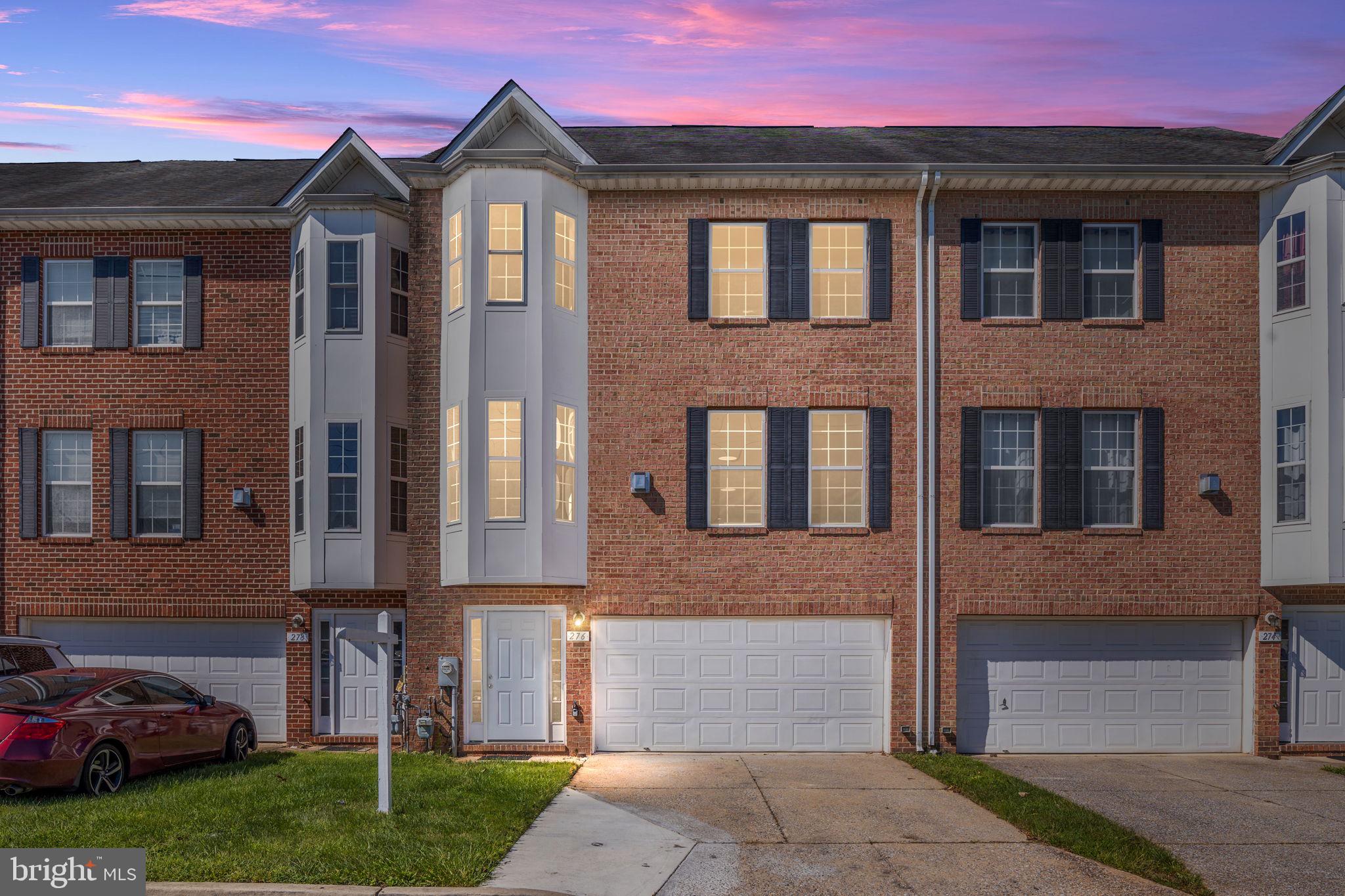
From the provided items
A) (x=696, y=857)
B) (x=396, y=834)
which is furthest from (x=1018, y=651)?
(x=396, y=834)

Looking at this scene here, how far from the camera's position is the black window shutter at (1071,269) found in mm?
17531

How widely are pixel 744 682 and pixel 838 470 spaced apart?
134 inches

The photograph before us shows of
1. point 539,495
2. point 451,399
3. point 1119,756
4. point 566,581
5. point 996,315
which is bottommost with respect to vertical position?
point 1119,756

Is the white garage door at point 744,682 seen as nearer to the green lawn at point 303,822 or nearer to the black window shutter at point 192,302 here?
the green lawn at point 303,822

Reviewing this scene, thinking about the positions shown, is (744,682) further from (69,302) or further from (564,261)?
(69,302)

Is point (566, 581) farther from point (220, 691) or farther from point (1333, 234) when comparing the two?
point (1333, 234)

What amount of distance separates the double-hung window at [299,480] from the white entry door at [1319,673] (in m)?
15.0

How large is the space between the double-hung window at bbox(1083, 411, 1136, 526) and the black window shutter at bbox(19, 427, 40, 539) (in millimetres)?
16248

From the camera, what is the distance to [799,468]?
17406 millimetres

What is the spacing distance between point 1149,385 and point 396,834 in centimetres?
1258

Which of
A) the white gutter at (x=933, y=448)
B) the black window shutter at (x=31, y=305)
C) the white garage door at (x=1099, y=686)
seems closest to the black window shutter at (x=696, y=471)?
the white gutter at (x=933, y=448)

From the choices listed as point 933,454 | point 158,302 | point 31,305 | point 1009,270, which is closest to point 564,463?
point 933,454

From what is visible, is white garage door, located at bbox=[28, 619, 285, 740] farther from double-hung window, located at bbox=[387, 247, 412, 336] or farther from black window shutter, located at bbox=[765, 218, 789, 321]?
black window shutter, located at bbox=[765, 218, 789, 321]

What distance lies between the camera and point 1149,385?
690 inches
